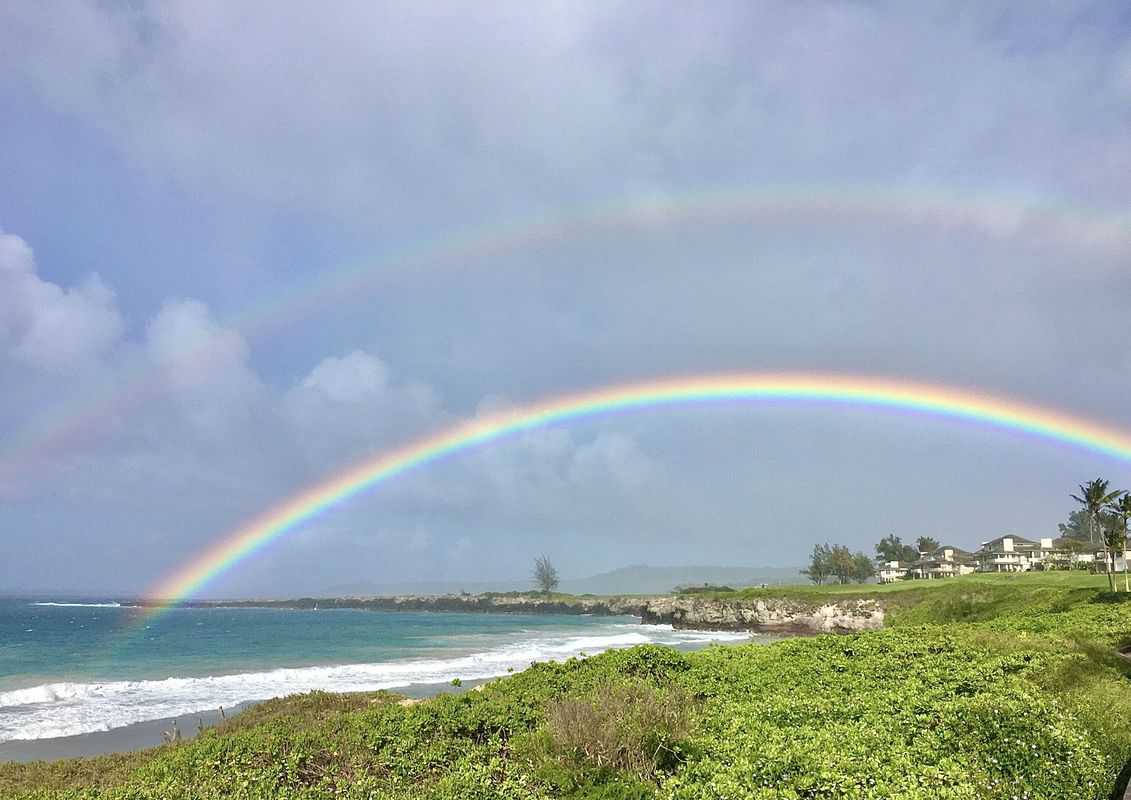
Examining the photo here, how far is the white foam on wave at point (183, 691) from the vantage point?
2716 cm

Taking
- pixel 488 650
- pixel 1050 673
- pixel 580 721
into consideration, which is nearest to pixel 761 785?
pixel 580 721

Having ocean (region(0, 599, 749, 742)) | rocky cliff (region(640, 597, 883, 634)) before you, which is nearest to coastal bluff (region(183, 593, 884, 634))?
rocky cliff (region(640, 597, 883, 634))

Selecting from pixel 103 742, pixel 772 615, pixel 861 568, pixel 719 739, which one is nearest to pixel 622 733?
pixel 719 739

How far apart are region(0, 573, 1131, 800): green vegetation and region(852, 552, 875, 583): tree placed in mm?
136342

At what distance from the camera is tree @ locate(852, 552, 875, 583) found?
140 m

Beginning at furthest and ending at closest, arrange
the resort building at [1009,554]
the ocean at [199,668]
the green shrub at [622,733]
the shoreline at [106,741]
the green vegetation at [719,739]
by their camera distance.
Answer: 1. the resort building at [1009,554]
2. the ocean at [199,668]
3. the shoreline at [106,741]
4. the green shrub at [622,733]
5. the green vegetation at [719,739]

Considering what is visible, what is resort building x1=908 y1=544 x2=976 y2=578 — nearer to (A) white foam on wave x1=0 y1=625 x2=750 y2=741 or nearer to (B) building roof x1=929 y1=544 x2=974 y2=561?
(B) building roof x1=929 y1=544 x2=974 y2=561

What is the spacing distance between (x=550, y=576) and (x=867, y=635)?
577 ft

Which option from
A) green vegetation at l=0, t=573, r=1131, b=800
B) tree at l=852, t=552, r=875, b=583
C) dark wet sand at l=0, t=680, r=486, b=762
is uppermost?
green vegetation at l=0, t=573, r=1131, b=800

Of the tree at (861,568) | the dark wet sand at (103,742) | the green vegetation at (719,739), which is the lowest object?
the tree at (861,568)

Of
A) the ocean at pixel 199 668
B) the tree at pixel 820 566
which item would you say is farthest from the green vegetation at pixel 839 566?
the ocean at pixel 199 668

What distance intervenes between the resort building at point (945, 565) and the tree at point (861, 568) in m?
11.9

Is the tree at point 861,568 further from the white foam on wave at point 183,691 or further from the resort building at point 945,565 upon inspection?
the white foam on wave at point 183,691

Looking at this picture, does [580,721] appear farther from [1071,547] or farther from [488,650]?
[1071,547]
